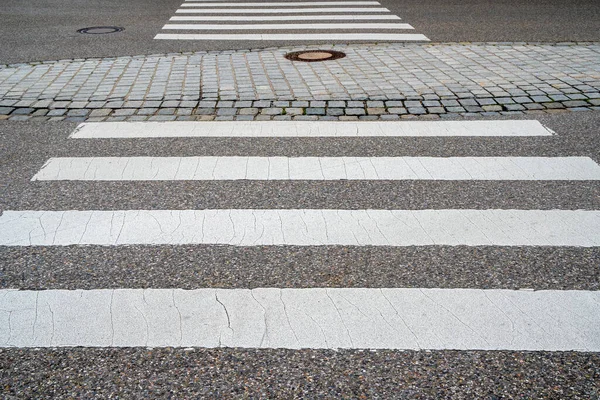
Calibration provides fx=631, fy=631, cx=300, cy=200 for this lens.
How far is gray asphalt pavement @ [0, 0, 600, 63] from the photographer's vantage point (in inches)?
427

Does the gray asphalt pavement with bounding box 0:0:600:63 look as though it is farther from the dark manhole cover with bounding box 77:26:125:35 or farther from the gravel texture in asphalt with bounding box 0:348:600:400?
the gravel texture in asphalt with bounding box 0:348:600:400

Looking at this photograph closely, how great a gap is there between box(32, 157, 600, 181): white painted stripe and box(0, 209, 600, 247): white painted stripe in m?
0.71

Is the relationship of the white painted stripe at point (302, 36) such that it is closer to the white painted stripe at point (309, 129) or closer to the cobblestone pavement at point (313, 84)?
the cobblestone pavement at point (313, 84)

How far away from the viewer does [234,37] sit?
1162 cm

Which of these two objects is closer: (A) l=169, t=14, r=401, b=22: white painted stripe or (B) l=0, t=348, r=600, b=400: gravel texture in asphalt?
(B) l=0, t=348, r=600, b=400: gravel texture in asphalt

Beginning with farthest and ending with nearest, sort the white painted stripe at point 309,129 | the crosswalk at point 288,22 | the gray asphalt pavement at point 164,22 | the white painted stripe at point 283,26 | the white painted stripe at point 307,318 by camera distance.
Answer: the white painted stripe at point 283,26 < the crosswalk at point 288,22 < the gray asphalt pavement at point 164,22 < the white painted stripe at point 309,129 < the white painted stripe at point 307,318

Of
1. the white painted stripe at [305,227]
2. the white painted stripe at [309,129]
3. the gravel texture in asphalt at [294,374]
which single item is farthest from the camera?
the white painted stripe at [309,129]

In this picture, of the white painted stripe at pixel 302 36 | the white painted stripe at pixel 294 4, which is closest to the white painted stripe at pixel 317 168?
the white painted stripe at pixel 302 36

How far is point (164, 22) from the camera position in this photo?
13219mm

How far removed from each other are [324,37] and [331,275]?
321 inches

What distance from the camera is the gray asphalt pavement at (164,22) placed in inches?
427

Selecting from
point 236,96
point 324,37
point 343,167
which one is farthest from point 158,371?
point 324,37

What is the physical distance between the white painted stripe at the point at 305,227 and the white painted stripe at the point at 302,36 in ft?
23.0

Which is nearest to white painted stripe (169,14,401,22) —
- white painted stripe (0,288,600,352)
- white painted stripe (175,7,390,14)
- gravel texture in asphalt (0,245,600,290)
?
white painted stripe (175,7,390,14)
